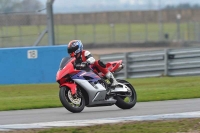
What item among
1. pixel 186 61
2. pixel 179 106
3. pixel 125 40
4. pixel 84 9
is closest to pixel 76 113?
pixel 179 106

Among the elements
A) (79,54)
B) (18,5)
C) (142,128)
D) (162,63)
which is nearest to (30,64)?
(162,63)

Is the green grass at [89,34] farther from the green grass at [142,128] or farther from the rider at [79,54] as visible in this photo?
the green grass at [142,128]

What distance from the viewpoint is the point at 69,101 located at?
11.3 m

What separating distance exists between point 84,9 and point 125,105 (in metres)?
40.0

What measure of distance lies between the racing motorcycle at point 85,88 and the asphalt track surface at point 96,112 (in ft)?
0.59

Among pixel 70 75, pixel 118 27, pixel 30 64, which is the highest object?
pixel 70 75

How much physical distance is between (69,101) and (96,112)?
0.62 m

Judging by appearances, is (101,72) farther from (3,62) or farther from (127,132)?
(3,62)

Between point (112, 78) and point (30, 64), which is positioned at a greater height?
point (112, 78)

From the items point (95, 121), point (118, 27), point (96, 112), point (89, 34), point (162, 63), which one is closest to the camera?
point (95, 121)

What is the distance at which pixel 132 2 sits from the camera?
61438 mm

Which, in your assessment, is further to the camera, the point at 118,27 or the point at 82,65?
the point at 118,27

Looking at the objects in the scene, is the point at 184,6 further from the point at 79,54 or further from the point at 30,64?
the point at 79,54

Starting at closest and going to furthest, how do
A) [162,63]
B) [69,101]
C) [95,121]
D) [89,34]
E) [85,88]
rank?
[95,121], [69,101], [85,88], [162,63], [89,34]
